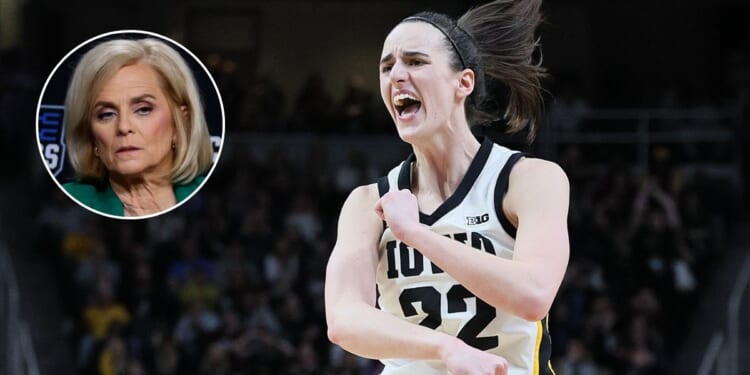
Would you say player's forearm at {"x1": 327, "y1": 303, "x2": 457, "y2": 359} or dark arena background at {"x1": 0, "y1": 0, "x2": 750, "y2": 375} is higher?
player's forearm at {"x1": 327, "y1": 303, "x2": 457, "y2": 359}

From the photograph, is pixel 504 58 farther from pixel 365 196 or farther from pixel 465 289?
pixel 465 289

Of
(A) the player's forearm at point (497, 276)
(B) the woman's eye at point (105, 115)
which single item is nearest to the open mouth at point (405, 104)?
(A) the player's forearm at point (497, 276)

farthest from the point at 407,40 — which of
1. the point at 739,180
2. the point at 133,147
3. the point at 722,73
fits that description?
the point at 722,73

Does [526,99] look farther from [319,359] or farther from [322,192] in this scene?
[322,192]

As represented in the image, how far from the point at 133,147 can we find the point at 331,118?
11230 millimetres

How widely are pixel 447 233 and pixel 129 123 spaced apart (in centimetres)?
110

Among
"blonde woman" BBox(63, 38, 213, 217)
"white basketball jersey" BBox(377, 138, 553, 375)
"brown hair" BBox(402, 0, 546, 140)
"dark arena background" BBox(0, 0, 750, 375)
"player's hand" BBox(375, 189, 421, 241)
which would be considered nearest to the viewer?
"player's hand" BBox(375, 189, 421, 241)

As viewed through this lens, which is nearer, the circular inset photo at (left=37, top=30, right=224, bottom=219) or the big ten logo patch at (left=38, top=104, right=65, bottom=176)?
the circular inset photo at (left=37, top=30, right=224, bottom=219)

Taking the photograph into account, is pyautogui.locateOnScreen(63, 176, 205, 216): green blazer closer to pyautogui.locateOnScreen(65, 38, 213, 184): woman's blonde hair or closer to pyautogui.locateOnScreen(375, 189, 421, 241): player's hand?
pyautogui.locateOnScreen(65, 38, 213, 184): woman's blonde hair

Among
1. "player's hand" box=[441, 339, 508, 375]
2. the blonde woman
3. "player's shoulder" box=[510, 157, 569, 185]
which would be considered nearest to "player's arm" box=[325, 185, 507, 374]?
"player's hand" box=[441, 339, 508, 375]

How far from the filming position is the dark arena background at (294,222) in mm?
13898

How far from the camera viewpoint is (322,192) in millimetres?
16078

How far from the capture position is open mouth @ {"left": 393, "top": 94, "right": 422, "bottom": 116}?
4461 mm

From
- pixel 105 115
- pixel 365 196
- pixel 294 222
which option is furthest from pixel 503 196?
pixel 294 222
